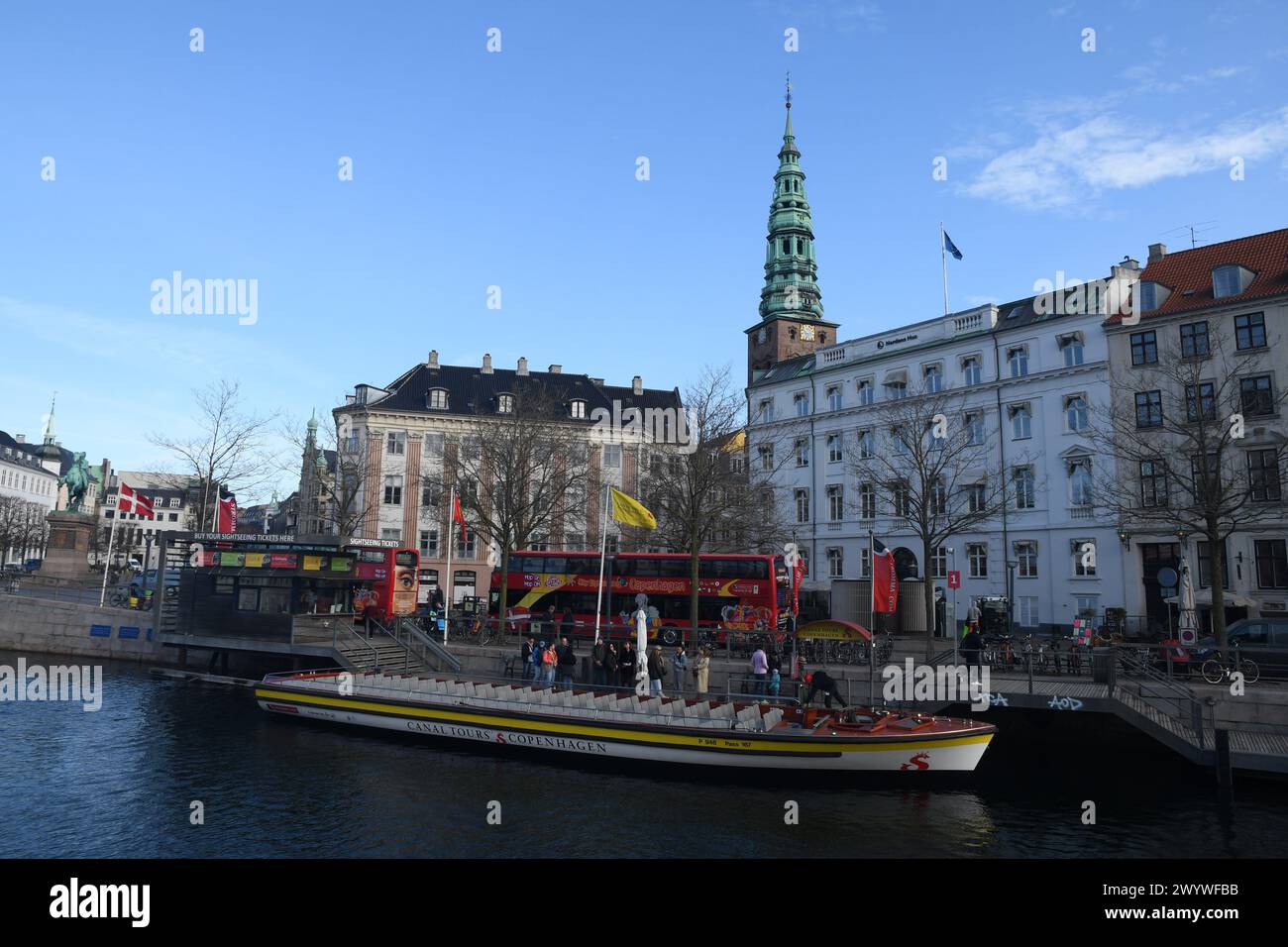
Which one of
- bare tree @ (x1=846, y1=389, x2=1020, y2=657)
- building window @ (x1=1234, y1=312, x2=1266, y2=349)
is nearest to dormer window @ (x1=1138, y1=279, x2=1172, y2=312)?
building window @ (x1=1234, y1=312, x2=1266, y2=349)

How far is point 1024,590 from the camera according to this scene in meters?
43.7

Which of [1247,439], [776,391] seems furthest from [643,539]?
[1247,439]

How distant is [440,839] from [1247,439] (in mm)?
38428

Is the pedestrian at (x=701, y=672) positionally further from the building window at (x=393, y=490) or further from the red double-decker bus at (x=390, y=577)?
the building window at (x=393, y=490)

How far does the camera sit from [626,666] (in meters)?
26.8

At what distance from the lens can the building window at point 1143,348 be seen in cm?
4006

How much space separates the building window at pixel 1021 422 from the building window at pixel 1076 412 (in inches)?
78.4

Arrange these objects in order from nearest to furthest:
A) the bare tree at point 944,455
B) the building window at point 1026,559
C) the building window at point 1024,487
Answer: the bare tree at point 944,455 → the building window at point 1026,559 → the building window at point 1024,487

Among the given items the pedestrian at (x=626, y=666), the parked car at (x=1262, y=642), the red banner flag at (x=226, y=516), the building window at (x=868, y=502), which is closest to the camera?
the parked car at (x=1262, y=642)

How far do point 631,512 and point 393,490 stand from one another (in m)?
43.5

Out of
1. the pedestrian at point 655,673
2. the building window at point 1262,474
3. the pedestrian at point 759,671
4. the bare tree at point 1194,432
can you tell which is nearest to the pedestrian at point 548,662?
the pedestrian at point 655,673

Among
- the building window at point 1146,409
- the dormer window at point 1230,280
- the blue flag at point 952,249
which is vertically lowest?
the building window at point 1146,409

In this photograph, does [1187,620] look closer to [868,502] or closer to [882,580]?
[882,580]

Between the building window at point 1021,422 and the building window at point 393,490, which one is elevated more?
the building window at point 1021,422
